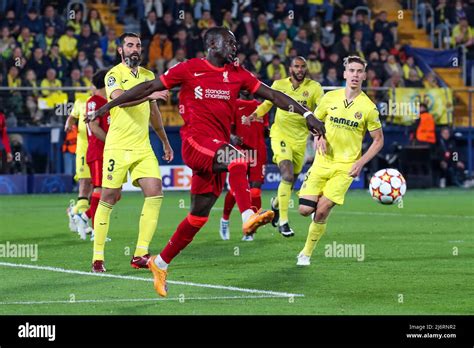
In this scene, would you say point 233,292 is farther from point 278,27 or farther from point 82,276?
point 278,27

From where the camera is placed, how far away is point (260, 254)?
14.7 metres

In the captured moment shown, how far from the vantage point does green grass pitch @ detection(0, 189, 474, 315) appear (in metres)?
10.3

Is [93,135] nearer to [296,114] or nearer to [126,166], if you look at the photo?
[126,166]

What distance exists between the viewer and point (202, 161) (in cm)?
1059

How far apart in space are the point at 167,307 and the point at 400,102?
20.0 metres

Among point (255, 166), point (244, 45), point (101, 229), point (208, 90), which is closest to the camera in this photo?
point (208, 90)

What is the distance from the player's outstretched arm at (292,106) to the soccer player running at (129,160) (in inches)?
94.6

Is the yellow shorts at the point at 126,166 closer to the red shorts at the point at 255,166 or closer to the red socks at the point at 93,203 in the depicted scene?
the red socks at the point at 93,203

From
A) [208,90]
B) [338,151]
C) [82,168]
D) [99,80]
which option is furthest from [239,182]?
[82,168]

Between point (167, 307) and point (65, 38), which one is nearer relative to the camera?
point (167, 307)

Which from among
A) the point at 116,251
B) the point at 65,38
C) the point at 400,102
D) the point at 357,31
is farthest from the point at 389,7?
the point at 116,251

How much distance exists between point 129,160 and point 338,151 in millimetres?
2364

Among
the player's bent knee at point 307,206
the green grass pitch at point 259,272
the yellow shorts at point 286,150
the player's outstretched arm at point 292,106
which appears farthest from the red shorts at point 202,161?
the yellow shorts at point 286,150
